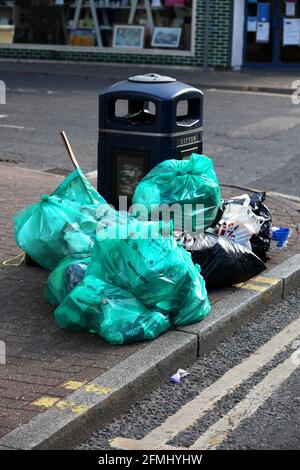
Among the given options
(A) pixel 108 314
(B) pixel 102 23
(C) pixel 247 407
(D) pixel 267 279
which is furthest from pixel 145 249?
(B) pixel 102 23

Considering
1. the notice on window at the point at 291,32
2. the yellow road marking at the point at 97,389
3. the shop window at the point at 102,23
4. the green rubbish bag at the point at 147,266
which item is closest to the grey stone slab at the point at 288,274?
the green rubbish bag at the point at 147,266

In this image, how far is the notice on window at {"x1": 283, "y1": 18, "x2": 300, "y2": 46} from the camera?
21.1m

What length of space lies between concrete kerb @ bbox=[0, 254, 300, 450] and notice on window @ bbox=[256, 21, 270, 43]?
15567mm

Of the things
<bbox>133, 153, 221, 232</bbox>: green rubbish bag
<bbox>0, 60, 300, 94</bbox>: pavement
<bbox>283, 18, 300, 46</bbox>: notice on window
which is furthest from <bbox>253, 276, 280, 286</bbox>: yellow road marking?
<bbox>283, 18, 300, 46</bbox>: notice on window

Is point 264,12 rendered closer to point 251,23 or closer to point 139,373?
point 251,23

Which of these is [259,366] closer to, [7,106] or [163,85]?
[163,85]

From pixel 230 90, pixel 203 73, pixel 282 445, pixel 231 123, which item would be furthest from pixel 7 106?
pixel 282 445

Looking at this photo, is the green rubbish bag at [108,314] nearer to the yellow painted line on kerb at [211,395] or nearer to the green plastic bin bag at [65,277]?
the green plastic bin bag at [65,277]

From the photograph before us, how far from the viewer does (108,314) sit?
17.3 feet

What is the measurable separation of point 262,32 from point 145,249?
666 inches

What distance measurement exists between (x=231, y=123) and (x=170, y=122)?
287 inches

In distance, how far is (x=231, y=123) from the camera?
13875mm

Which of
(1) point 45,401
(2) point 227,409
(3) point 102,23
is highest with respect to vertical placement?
(3) point 102,23

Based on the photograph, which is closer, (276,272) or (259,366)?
(259,366)
